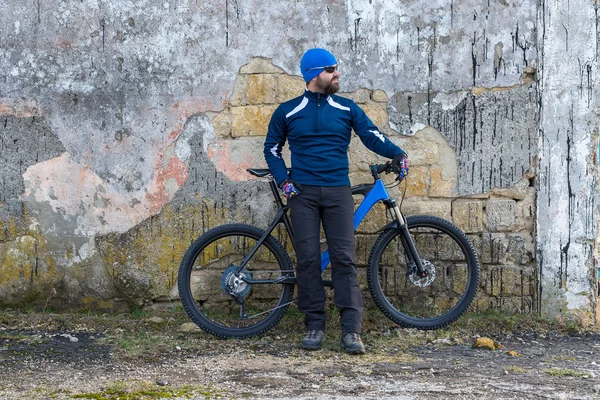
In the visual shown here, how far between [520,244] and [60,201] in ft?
10.7

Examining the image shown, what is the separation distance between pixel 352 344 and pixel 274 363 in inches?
19.7

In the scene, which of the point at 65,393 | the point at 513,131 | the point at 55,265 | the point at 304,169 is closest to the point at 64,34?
the point at 55,265

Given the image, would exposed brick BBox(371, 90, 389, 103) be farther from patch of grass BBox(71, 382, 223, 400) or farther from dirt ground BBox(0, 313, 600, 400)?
patch of grass BBox(71, 382, 223, 400)

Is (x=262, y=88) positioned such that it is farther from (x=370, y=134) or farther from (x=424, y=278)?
(x=424, y=278)

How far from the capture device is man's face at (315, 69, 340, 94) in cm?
483

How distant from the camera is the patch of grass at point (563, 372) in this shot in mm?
4305

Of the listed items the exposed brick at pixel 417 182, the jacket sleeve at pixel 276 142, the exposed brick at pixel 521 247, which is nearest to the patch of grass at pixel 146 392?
the jacket sleeve at pixel 276 142

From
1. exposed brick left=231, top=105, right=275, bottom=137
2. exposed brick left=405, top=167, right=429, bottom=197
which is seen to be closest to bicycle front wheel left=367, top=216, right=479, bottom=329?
exposed brick left=405, top=167, right=429, bottom=197

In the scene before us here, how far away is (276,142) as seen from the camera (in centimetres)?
495

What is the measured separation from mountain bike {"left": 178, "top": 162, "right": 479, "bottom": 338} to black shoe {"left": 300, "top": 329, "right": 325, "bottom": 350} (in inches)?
12.5

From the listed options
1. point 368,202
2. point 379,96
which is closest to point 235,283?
point 368,202

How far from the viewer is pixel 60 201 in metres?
5.55

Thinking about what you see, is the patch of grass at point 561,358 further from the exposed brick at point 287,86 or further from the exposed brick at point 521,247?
the exposed brick at point 287,86

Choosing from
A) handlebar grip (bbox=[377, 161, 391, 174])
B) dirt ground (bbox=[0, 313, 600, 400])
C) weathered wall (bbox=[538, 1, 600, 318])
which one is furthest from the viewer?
weathered wall (bbox=[538, 1, 600, 318])
